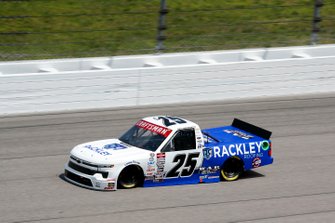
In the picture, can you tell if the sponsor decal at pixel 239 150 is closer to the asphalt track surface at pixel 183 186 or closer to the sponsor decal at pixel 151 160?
the asphalt track surface at pixel 183 186

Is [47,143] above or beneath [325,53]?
beneath

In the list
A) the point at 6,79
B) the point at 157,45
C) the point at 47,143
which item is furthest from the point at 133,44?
the point at 47,143

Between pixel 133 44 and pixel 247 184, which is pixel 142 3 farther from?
pixel 247 184

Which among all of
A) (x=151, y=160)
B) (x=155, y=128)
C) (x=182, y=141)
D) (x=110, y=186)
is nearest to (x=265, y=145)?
(x=182, y=141)

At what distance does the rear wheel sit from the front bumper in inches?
6.4

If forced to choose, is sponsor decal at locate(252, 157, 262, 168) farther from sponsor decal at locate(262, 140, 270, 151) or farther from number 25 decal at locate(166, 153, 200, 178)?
number 25 decal at locate(166, 153, 200, 178)

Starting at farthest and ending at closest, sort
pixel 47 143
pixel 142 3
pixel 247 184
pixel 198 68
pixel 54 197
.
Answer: pixel 142 3, pixel 198 68, pixel 47 143, pixel 247 184, pixel 54 197

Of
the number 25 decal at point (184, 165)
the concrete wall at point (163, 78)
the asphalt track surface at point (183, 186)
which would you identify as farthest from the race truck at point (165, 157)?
the concrete wall at point (163, 78)

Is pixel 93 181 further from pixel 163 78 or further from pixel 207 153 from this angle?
pixel 163 78

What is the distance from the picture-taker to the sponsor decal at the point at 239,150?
37.3 ft

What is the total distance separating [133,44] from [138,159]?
8075 millimetres

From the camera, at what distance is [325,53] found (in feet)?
60.6

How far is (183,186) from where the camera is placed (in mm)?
11055

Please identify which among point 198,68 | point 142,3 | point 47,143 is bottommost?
point 47,143
